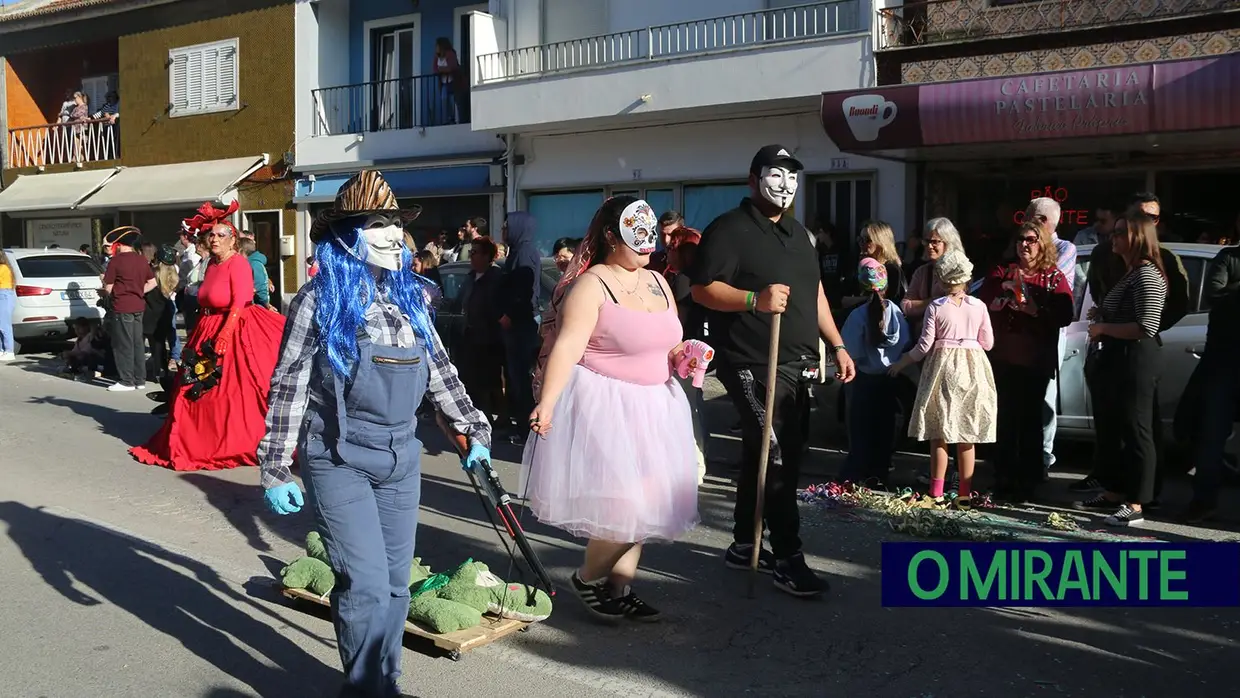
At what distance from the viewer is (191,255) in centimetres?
1490

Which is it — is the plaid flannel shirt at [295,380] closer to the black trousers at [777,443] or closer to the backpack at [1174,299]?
the black trousers at [777,443]

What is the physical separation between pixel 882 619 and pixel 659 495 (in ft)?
4.00

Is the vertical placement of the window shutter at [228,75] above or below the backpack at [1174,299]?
above

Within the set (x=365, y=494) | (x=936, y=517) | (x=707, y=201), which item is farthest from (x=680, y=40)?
(x=365, y=494)

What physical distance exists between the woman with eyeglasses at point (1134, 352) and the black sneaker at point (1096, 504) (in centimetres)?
9

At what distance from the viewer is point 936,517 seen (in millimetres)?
6883

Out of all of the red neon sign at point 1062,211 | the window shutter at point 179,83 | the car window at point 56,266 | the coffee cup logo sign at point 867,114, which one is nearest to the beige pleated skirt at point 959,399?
the coffee cup logo sign at point 867,114

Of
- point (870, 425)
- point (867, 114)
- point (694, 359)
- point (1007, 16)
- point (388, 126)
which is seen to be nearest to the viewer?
point (694, 359)

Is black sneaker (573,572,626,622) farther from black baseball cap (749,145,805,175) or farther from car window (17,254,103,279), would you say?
car window (17,254,103,279)

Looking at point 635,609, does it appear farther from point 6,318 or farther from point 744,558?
point 6,318

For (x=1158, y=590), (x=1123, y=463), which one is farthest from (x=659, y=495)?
(x=1123, y=463)

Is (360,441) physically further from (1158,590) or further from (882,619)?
(1158,590)

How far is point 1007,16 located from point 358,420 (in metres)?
11.8

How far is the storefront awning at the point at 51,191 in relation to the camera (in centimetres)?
2611
